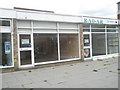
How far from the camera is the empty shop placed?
8016 millimetres

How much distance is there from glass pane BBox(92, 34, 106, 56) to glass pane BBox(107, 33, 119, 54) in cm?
75

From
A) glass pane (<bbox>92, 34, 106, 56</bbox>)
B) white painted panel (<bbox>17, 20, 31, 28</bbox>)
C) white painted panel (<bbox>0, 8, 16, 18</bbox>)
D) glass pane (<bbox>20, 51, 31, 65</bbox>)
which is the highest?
white painted panel (<bbox>0, 8, 16, 18</bbox>)

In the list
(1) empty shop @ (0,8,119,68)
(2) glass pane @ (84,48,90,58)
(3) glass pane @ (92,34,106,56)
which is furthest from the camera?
(3) glass pane @ (92,34,106,56)

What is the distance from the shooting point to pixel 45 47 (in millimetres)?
9430

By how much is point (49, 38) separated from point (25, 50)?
6.47 feet

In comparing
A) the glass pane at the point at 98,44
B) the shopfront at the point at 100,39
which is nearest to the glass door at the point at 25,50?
the shopfront at the point at 100,39

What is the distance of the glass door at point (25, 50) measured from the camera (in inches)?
328

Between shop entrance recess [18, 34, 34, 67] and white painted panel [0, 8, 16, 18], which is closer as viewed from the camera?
white painted panel [0, 8, 16, 18]

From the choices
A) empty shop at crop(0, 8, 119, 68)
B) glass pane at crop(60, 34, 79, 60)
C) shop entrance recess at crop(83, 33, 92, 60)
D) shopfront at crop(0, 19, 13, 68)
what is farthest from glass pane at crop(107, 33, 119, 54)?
shopfront at crop(0, 19, 13, 68)

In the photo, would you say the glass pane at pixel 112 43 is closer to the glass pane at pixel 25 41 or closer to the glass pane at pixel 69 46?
the glass pane at pixel 69 46

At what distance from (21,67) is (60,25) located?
4008 mm

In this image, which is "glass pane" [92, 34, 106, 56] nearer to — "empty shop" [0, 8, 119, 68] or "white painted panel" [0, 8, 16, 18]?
"empty shop" [0, 8, 119, 68]

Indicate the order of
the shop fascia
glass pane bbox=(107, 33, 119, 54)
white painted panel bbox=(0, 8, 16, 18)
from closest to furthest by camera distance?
white painted panel bbox=(0, 8, 16, 18)
the shop fascia
glass pane bbox=(107, 33, 119, 54)

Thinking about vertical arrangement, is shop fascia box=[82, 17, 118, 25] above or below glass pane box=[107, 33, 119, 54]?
above
